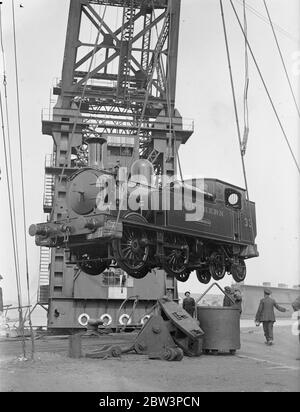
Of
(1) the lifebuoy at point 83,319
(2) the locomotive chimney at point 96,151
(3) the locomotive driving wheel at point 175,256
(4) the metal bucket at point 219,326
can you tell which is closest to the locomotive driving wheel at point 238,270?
(3) the locomotive driving wheel at point 175,256

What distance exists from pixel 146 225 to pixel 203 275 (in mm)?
3602

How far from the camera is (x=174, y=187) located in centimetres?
1227

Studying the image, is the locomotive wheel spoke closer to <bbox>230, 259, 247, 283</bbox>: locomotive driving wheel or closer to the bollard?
<bbox>230, 259, 247, 283</bbox>: locomotive driving wheel

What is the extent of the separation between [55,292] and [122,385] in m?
12.5

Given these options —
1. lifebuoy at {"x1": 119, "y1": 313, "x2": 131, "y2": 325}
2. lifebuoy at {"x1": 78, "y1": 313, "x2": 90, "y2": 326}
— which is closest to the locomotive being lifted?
lifebuoy at {"x1": 119, "y1": 313, "x2": 131, "y2": 325}

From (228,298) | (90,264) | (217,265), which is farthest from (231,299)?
(90,264)

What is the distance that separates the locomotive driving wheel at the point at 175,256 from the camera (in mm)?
Answer: 12368

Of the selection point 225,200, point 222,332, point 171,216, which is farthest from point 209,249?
point 222,332

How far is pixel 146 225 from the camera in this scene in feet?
37.5

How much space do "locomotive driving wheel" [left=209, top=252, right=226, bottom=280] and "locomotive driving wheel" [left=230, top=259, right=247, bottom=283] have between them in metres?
0.46

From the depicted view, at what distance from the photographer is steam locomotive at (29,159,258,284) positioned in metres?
11.0

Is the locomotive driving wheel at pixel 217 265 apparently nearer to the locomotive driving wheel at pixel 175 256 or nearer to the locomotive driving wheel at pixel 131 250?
the locomotive driving wheel at pixel 175 256

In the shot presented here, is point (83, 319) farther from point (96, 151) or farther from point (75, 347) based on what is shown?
point (75, 347)
